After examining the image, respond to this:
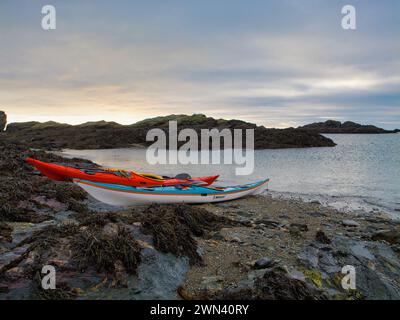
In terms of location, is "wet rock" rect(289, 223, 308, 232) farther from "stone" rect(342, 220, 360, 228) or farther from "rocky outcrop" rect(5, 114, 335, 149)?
"rocky outcrop" rect(5, 114, 335, 149)

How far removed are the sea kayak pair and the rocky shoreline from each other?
1455 millimetres

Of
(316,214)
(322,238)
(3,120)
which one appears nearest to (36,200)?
(322,238)

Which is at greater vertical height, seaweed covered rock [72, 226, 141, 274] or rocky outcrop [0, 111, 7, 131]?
rocky outcrop [0, 111, 7, 131]

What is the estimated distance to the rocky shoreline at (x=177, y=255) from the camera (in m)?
4.93

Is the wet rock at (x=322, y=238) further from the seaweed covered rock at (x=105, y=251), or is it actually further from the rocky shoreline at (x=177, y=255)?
the seaweed covered rock at (x=105, y=251)

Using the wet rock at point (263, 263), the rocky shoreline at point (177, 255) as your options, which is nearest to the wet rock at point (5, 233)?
the rocky shoreline at point (177, 255)

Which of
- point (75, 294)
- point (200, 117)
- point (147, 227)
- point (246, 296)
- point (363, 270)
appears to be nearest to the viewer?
point (75, 294)

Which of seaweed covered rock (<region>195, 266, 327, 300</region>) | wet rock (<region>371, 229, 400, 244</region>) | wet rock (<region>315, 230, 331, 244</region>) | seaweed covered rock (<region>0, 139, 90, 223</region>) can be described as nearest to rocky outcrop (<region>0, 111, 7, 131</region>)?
seaweed covered rock (<region>0, 139, 90, 223</region>)

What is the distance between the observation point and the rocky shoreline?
493 centimetres

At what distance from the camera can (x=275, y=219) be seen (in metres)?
10.8

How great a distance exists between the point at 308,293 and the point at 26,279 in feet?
14.1

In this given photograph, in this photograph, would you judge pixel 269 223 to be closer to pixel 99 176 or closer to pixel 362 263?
pixel 362 263

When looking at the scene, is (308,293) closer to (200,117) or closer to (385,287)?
(385,287)
